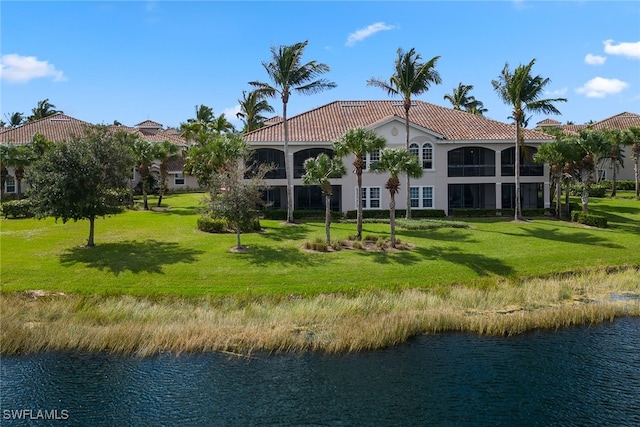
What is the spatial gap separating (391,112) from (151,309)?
34.2m

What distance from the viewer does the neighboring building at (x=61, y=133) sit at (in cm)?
5716

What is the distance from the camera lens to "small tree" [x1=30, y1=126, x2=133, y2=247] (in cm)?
2866

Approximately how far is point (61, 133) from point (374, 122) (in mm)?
38515

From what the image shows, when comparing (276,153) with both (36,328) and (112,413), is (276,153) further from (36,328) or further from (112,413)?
(112,413)

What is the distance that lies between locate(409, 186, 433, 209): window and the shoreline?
2134 cm

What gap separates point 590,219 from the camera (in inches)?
1528

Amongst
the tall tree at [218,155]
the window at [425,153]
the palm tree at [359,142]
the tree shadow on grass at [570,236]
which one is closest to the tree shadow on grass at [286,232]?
the tall tree at [218,155]

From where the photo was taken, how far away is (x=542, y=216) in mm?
43844

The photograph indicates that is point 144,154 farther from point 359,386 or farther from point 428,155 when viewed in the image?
point 359,386

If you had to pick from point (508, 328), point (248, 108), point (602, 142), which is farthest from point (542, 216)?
point (248, 108)

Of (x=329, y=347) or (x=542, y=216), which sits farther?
(x=542, y=216)

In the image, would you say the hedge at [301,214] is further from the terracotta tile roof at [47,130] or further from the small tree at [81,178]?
the terracotta tile roof at [47,130]

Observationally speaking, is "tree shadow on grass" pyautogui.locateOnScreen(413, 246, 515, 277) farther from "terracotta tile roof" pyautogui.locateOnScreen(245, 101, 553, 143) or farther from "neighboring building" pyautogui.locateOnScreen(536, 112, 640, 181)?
"neighboring building" pyautogui.locateOnScreen(536, 112, 640, 181)

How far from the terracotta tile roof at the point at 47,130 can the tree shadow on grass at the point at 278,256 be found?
37.6 metres
